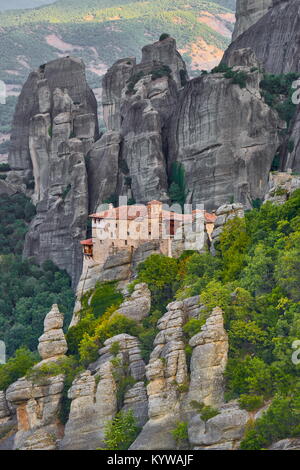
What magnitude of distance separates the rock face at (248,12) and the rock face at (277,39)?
3828mm

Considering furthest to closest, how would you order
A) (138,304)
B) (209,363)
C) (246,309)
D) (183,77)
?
(183,77)
(138,304)
(246,309)
(209,363)

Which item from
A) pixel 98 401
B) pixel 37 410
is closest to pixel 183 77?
pixel 37 410

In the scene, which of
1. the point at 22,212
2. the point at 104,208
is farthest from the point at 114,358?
the point at 22,212

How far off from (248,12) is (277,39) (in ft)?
37.6

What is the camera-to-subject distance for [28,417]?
78312 mm

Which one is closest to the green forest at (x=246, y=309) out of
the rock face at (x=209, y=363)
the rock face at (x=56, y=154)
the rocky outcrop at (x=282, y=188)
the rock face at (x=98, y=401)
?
the rock face at (x=209, y=363)

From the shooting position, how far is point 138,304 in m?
82.9

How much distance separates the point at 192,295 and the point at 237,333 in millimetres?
8026

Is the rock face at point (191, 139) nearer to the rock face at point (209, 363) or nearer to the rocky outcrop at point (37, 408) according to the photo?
the rocky outcrop at point (37, 408)

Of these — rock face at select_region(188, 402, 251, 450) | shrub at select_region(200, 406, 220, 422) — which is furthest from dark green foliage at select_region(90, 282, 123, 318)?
rock face at select_region(188, 402, 251, 450)

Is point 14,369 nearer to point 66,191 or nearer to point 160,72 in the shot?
point 66,191

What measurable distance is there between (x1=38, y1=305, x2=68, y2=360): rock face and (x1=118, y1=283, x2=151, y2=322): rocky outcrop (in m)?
3.26

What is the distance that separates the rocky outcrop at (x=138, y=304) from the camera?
8232 cm
